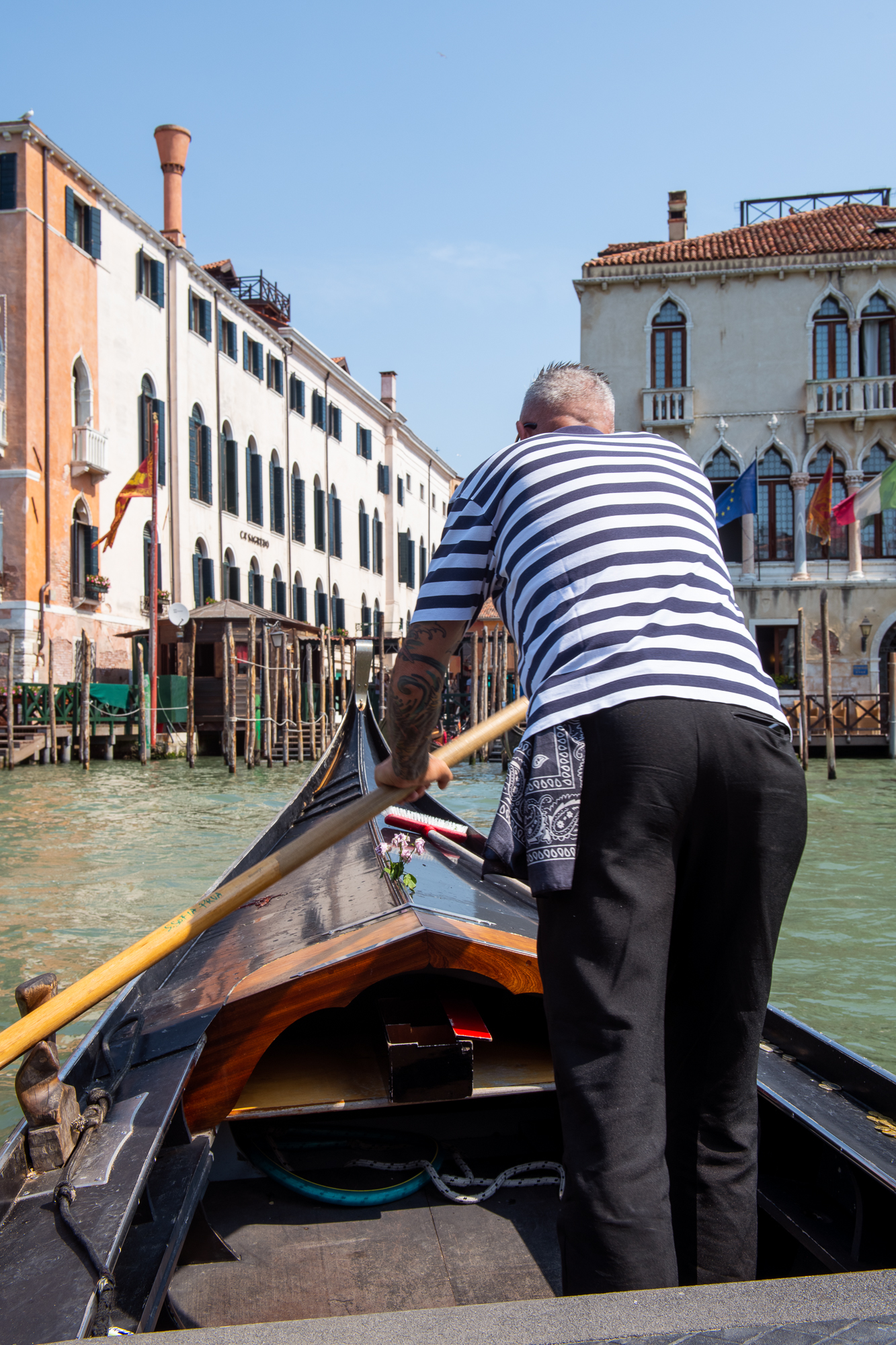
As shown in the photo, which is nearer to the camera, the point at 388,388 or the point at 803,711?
the point at 803,711

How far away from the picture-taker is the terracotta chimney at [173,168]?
14.8m

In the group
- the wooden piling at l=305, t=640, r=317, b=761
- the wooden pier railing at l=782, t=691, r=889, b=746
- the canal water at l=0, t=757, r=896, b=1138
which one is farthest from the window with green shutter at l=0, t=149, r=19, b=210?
the wooden pier railing at l=782, t=691, r=889, b=746

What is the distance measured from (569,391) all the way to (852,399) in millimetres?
12916

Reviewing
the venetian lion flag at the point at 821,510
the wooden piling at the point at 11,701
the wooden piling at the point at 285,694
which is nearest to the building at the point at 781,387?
the venetian lion flag at the point at 821,510

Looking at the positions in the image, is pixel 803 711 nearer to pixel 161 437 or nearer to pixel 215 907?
pixel 161 437

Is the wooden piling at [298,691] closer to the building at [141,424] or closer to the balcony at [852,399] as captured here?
the building at [141,424]

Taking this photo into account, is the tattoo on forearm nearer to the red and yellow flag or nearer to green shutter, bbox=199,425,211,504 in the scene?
the red and yellow flag

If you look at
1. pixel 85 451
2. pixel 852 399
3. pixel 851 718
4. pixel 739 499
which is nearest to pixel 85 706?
pixel 85 451

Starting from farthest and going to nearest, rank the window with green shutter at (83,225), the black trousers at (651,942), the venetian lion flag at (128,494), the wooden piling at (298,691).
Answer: the wooden piling at (298,691)
the window with green shutter at (83,225)
the venetian lion flag at (128,494)
the black trousers at (651,942)

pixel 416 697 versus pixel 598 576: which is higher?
pixel 598 576

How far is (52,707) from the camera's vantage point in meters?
10.9

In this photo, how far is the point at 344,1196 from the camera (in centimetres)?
153

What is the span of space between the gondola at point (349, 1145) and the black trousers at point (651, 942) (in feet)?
0.31

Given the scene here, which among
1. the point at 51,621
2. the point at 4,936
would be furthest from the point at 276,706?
the point at 4,936
